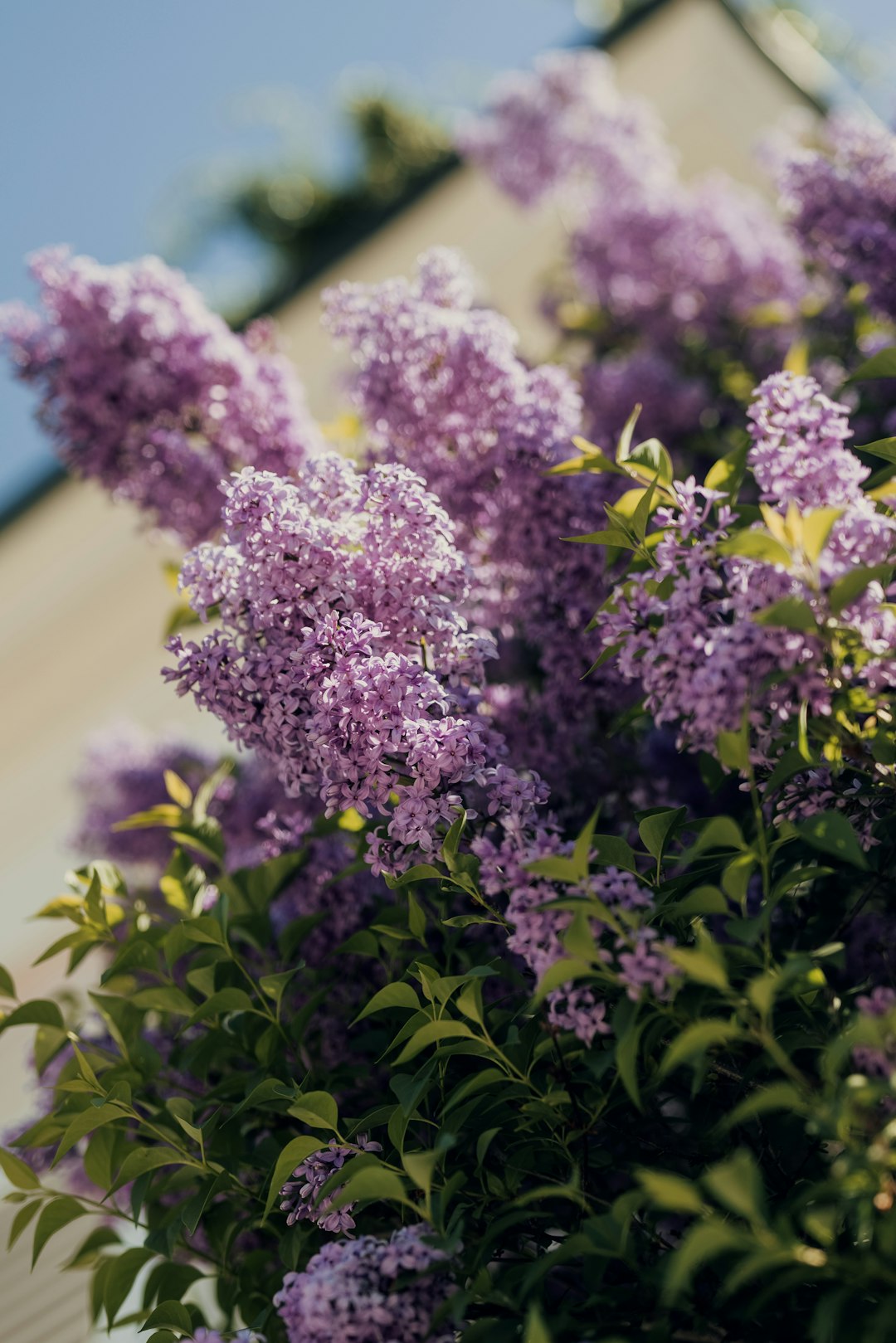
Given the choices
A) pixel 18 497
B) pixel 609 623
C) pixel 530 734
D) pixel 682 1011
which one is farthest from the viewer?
pixel 18 497

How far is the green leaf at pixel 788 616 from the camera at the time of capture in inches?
40.6

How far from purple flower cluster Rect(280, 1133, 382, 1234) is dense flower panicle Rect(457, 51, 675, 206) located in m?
3.22

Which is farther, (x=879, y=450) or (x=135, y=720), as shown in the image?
(x=135, y=720)

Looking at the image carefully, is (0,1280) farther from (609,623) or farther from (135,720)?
(609,623)

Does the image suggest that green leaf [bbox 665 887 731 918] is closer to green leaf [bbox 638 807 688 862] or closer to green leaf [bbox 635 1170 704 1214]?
green leaf [bbox 638 807 688 862]

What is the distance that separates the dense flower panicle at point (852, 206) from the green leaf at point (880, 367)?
1.13 m

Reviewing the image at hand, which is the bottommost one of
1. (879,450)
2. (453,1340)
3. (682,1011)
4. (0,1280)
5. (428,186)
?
(0,1280)

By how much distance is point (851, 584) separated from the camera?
3.46ft

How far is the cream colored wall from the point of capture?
4383 mm

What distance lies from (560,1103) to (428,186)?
4.38 metres

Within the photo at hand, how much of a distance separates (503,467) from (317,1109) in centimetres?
105

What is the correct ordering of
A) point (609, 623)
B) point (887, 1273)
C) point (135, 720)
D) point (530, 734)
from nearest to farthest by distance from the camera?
point (887, 1273) < point (609, 623) < point (530, 734) < point (135, 720)

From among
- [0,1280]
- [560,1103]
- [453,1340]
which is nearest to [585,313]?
[560,1103]

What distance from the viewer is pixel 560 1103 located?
4.18 feet
